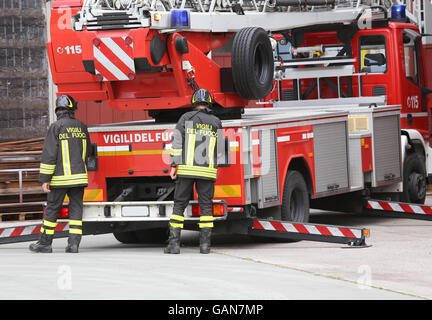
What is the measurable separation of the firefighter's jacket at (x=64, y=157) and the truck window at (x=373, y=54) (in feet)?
17.0

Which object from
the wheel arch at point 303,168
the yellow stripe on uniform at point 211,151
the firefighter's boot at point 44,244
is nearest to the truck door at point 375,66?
the wheel arch at point 303,168

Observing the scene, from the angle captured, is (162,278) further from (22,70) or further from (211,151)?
(22,70)

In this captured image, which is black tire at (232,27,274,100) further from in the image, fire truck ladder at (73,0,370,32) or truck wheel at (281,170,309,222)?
truck wheel at (281,170,309,222)

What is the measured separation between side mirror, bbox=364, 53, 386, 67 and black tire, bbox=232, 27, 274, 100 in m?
3.05

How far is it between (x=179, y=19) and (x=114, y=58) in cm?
88

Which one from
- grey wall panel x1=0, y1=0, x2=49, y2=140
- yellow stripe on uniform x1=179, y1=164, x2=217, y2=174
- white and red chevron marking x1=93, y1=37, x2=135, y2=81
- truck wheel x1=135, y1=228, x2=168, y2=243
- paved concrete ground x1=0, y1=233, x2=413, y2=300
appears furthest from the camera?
grey wall panel x1=0, y1=0, x2=49, y2=140

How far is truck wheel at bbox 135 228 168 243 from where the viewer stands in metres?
13.4

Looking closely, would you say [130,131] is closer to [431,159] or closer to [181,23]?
[181,23]

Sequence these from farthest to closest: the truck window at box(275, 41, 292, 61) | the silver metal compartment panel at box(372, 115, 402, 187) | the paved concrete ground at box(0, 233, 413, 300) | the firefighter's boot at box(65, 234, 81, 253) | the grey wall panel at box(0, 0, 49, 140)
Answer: the grey wall panel at box(0, 0, 49, 140)
the truck window at box(275, 41, 292, 61)
the silver metal compartment panel at box(372, 115, 402, 187)
the firefighter's boot at box(65, 234, 81, 253)
the paved concrete ground at box(0, 233, 413, 300)

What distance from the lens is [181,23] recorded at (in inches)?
470

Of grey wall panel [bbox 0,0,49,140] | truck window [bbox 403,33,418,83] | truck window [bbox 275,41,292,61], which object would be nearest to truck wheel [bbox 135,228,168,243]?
truck window [bbox 275,41,292,61]

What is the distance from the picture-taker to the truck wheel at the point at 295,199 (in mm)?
12523

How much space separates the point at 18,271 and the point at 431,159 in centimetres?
844

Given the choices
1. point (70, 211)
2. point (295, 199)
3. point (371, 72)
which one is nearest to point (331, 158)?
point (295, 199)
